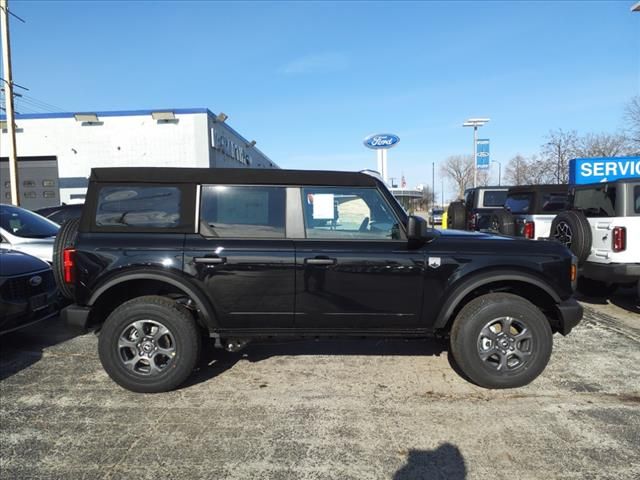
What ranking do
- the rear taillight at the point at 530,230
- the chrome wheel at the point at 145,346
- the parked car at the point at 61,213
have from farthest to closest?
1. the parked car at the point at 61,213
2. the rear taillight at the point at 530,230
3. the chrome wheel at the point at 145,346

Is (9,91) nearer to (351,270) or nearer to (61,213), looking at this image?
(61,213)

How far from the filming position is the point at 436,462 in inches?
110

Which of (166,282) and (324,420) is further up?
(166,282)

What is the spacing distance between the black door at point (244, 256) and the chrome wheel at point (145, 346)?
1.69 feet

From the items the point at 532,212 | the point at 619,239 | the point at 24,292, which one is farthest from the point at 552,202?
the point at 24,292

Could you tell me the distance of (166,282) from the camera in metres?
3.73

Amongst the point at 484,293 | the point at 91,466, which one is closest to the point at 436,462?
the point at 484,293

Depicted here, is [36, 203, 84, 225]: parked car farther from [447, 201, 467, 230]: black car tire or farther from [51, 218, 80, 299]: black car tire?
[447, 201, 467, 230]: black car tire

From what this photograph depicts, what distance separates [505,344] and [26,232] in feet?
22.1

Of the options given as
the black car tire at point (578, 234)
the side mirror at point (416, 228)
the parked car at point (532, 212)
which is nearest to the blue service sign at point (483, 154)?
the parked car at point (532, 212)

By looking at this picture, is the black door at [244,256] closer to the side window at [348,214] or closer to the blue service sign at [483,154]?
the side window at [348,214]

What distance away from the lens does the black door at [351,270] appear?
12.2 feet

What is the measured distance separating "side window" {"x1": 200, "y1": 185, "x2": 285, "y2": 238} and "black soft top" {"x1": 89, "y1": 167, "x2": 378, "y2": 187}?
0.07 m

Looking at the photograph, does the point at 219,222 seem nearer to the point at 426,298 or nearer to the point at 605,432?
the point at 426,298
